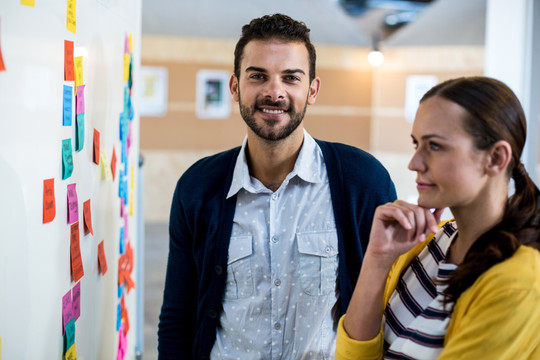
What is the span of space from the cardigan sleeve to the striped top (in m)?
0.02

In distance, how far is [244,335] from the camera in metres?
1.58

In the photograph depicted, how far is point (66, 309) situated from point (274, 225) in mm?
578

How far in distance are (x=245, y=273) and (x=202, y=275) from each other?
4.9 inches

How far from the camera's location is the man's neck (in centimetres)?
164

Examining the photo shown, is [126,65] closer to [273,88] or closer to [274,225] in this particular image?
[273,88]

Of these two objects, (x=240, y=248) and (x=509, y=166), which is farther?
(x=240, y=248)

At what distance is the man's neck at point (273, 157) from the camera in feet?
5.38

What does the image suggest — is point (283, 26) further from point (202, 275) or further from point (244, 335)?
point (244, 335)

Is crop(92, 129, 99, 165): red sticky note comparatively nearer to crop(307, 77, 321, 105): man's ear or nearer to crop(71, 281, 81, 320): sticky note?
crop(71, 281, 81, 320): sticky note

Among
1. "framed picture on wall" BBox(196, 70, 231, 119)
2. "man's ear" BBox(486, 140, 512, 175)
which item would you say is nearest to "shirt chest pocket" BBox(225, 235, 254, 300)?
"man's ear" BBox(486, 140, 512, 175)

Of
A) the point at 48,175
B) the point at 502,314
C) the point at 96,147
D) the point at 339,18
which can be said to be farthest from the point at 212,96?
the point at 502,314

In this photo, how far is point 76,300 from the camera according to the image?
4.80 ft

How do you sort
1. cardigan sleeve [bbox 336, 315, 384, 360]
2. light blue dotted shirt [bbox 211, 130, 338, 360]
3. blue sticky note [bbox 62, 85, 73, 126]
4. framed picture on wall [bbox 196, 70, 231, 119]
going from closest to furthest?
cardigan sleeve [bbox 336, 315, 384, 360], blue sticky note [bbox 62, 85, 73, 126], light blue dotted shirt [bbox 211, 130, 338, 360], framed picture on wall [bbox 196, 70, 231, 119]

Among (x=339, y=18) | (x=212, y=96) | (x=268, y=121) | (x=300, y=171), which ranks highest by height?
(x=339, y=18)
